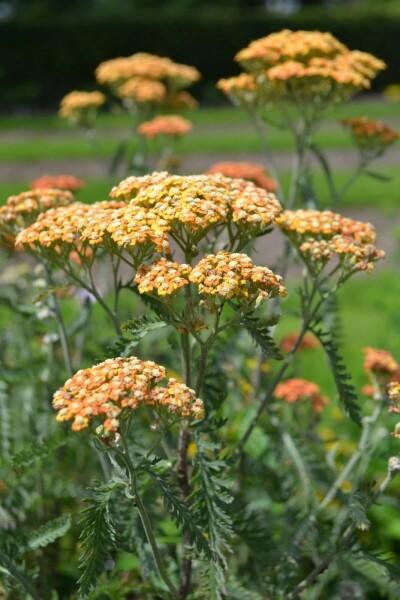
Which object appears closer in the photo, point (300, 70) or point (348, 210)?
point (300, 70)

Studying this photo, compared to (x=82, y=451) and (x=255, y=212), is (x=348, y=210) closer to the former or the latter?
(x=82, y=451)

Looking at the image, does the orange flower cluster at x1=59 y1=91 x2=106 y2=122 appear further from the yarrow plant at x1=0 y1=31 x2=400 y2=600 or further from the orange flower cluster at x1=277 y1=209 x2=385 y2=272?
the orange flower cluster at x1=277 y1=209 x2=385 y2=272

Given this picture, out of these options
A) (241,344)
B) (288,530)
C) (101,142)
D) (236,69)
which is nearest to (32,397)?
(241,344)

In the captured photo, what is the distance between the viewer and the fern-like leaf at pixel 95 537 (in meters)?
1.75

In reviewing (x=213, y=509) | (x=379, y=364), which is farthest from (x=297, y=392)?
(x=213, y=509)

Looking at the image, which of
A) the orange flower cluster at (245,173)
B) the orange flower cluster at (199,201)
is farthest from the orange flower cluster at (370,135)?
the orange flower cluster at (199,201)

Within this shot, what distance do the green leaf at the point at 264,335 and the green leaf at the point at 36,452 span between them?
29.0 inches

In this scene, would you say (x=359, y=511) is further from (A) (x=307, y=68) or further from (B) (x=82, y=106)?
(B) (x=82, y=106)

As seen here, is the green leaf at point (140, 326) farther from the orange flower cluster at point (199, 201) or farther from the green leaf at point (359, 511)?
the green leaf at point (359, 511)

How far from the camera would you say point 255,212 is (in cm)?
210

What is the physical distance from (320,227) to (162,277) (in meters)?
0.64

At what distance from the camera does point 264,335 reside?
2.00 metres

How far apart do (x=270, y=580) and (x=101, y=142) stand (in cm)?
1182

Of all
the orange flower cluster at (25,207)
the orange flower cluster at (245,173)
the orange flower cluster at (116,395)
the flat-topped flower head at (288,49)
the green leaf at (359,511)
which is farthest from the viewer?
the orange flower cluster at (245,173)
